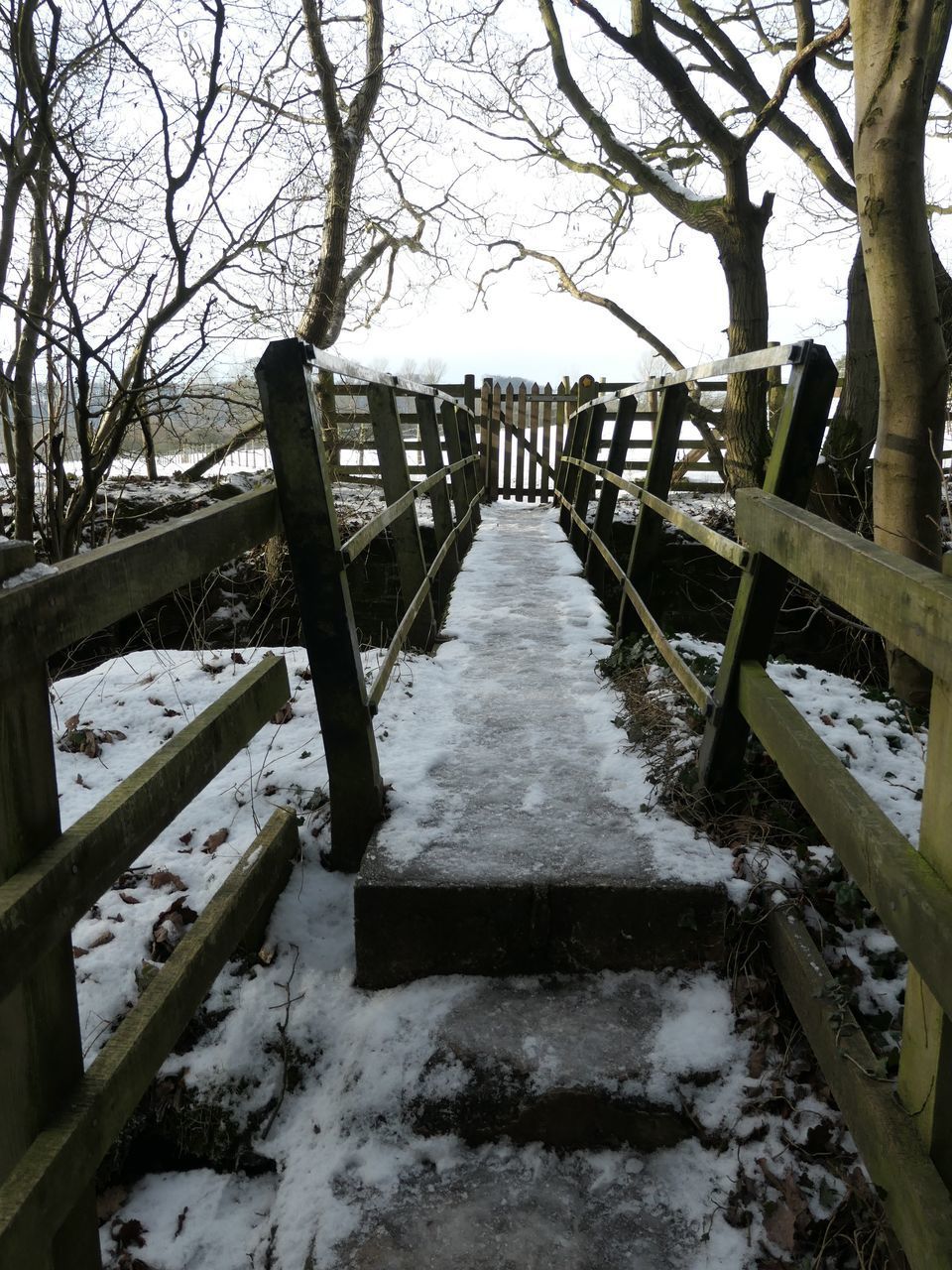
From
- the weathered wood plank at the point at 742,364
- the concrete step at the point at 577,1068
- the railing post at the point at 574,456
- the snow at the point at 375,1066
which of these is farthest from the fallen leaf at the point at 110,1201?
the railing post at the point at 574,456

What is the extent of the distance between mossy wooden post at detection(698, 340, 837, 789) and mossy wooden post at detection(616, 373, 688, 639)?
4.82 feet

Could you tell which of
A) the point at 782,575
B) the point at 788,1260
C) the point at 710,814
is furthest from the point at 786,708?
the point at 788,1260

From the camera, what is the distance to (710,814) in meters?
2.56

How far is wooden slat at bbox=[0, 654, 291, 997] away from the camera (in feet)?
3.80

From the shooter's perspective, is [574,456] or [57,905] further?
[574,456]

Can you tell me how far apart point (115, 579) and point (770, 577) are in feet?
5.60

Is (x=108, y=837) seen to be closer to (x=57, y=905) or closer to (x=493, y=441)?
(x=57, y=905)

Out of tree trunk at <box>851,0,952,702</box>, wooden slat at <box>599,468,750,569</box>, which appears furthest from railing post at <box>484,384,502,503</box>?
wooden slat at <box>599,468,750,569</box>

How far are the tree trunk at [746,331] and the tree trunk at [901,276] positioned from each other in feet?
11.5

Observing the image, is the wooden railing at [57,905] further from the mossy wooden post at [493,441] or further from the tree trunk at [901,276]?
the mossy wooden post at [493,441]

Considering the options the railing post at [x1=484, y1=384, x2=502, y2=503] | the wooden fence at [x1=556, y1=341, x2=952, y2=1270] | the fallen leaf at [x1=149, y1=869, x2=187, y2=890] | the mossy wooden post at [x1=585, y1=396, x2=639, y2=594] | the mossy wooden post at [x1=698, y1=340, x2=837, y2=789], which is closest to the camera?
the wooden fence at [x1=556, y1=341, x2=952, y2=1270]

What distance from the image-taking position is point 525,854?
2.35 metres

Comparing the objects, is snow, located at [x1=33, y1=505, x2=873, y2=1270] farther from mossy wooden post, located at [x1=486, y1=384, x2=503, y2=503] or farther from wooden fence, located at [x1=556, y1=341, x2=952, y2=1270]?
mossy wooden post, located at [x1=486, y1=384, x2=503, y2=503]

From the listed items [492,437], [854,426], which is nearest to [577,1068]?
[854,426]
